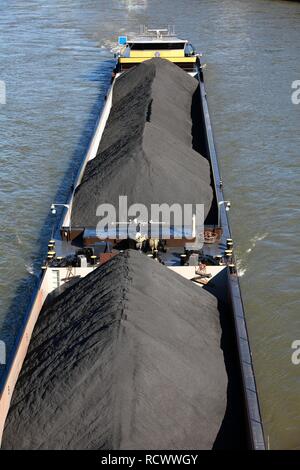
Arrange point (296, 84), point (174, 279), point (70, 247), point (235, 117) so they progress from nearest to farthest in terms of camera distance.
→ point (174, 279), point (70, 247), point (235, 117), point (296, 84)

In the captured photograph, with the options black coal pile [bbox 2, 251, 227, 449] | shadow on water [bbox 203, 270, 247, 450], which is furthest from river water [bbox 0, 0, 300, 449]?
black coal pile [bbox 2, 251, 227, 449]

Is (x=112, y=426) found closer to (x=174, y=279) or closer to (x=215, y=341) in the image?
(x=215, y=341)

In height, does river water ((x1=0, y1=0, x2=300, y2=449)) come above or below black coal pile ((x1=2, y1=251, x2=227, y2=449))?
above

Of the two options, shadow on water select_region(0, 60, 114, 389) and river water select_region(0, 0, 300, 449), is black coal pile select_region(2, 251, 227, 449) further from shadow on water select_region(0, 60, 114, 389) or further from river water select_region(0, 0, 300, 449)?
river water select_region(0, 0, 300, 449)

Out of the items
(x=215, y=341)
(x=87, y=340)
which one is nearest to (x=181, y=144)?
(x=215, y=341)

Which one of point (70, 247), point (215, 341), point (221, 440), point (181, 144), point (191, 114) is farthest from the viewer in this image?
point (191, 114)

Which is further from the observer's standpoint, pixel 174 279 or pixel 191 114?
pixel 191 114

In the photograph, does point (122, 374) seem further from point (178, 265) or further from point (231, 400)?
point (178, 265)

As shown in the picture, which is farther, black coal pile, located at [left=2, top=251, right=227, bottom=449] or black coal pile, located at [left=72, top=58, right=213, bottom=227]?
black coal pile, located at [left=72, top=58, right=213, bottom=227]
